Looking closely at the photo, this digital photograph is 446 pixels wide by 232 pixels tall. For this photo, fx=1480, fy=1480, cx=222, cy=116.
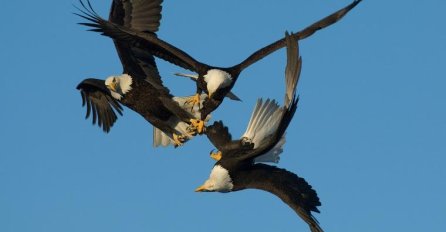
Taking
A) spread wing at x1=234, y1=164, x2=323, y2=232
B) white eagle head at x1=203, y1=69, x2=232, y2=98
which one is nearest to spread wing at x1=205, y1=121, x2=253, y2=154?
spread wing at x1=234, y1=164, x2=323, y2=232

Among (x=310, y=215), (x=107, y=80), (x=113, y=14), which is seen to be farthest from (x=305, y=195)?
(x=113, y=14)

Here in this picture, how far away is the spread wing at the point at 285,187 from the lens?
43.9ft

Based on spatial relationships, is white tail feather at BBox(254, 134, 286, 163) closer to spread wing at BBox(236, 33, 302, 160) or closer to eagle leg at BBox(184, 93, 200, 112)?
spread wing at BBox(236, 33, 302, 160)

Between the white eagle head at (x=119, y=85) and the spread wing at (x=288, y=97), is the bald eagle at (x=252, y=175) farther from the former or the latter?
the white eagle head at (x=119, y=85)

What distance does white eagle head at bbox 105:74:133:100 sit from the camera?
14.4 m

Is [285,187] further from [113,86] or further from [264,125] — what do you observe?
[113,86]

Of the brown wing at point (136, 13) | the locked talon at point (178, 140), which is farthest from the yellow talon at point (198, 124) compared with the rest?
the brown wing at point (136, 13)

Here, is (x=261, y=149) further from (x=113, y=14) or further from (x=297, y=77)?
(x=113, y=14)

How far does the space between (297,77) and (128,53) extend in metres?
3.27

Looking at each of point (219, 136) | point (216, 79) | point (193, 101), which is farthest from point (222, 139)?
point (216, 79)

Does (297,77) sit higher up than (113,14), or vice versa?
(113,14)

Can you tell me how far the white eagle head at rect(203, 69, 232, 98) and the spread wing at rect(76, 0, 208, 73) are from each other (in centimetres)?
18

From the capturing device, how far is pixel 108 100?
627 inches

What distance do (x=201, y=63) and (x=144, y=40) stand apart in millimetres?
610
